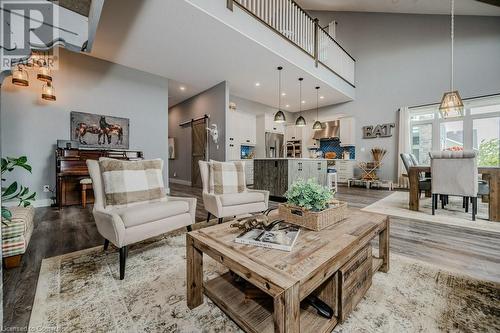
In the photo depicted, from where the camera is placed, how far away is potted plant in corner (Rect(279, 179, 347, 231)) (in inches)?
50.5

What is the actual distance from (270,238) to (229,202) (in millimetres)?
1437

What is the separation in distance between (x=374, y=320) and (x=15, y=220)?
2638 mm

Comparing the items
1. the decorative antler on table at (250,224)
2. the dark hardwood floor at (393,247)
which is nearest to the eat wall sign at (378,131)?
the dark hardwood floor at (393,247)

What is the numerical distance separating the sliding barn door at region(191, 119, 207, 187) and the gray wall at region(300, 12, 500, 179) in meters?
4.83

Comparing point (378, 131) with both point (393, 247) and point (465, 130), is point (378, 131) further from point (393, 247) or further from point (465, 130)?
point (393, 247)

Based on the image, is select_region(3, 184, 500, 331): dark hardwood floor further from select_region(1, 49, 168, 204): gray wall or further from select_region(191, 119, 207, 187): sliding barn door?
select_region(191, 119, 207, 187): sliding barn door

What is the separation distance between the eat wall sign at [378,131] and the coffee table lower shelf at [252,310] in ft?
22.3

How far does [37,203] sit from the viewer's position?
3658 millimetres

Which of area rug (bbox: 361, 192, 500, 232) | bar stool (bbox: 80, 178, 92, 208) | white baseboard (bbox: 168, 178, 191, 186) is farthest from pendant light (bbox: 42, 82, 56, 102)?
area rug (bbox: 361, 192, 500, 232)

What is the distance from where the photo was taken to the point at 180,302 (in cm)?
124

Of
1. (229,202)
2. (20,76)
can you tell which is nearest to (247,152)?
(229,202)

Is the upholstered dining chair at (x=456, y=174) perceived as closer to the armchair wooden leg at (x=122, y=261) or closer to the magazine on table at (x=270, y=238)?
the magazine on table at (x=270, y=238)

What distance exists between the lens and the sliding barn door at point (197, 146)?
20.1ft

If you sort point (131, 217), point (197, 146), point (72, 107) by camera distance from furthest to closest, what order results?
point (197, 146) → point (72, 107) → point (131, 217)
